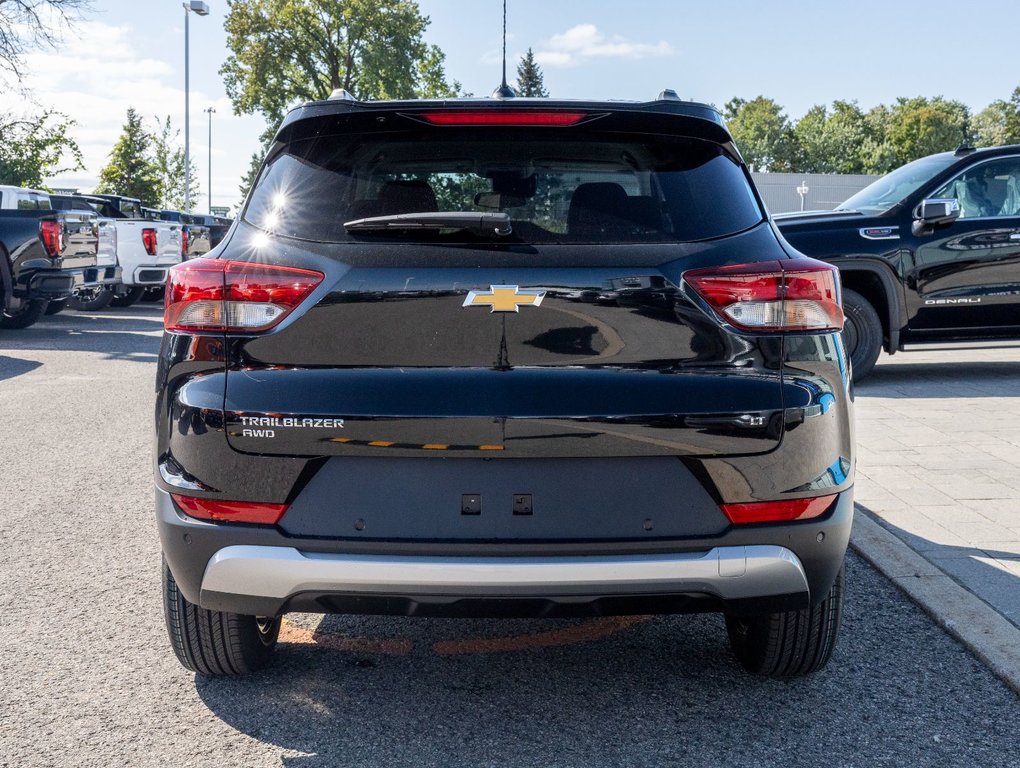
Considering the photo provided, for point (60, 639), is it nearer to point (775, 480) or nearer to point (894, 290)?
point (775, 480)

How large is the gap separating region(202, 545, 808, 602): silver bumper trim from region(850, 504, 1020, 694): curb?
48.9 inches

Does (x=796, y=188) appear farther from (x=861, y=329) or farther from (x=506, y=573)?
(x=506, y=573)

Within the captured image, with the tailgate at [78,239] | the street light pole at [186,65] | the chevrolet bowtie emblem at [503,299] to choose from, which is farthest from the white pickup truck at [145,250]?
the street light pole at [186,65]

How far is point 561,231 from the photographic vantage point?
2.90 metres

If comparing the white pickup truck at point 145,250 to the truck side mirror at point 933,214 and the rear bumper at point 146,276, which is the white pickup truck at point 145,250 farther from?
the truck side mirror at point 933,214

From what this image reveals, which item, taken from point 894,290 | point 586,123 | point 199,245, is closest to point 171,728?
point 586,123

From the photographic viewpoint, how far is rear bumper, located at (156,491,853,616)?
2.74 meters

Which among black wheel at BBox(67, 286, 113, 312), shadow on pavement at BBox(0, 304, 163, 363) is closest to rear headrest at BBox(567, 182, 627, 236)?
shadow on pavement at BBox(0, 304, 163, 363)

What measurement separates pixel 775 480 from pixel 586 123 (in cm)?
108

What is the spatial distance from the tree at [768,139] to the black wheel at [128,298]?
11139 cm

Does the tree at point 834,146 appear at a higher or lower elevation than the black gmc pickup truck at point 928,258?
higher

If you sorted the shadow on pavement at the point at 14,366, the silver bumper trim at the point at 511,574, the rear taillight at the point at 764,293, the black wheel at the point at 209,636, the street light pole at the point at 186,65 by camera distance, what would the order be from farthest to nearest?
the street light pole at the point at 186,65, the shadow on pavement at the point at 14,366, the black wheel at the point at 209,636, the rear taillight at the point at 764,293, the silver bumper trim at the point at 511,574

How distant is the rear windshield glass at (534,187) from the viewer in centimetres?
293

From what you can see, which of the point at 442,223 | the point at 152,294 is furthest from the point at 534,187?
the point at 152,294
